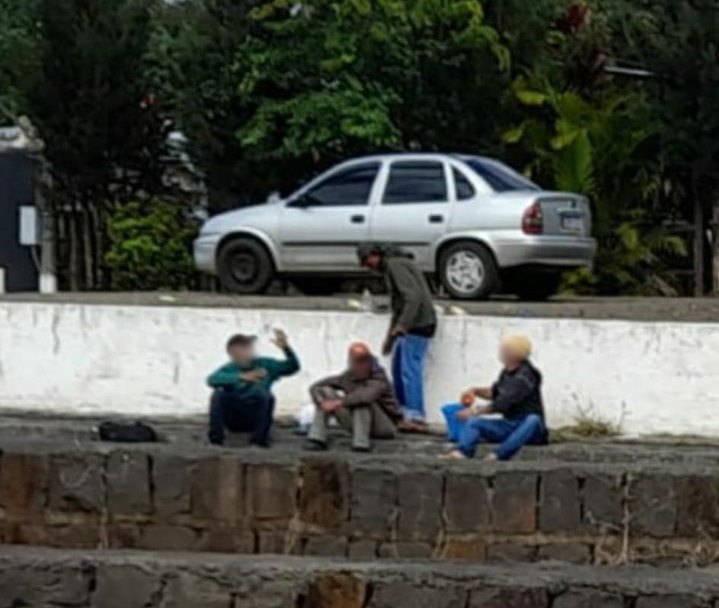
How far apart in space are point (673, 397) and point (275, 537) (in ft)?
18.6

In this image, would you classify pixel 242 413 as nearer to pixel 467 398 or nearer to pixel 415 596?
pixel 467 398

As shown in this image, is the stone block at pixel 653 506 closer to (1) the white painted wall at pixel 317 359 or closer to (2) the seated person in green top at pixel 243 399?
(2) the seated person in green top at pixel 243 399

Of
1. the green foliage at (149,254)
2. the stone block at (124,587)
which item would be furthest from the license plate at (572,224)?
the stone block at (124,587)

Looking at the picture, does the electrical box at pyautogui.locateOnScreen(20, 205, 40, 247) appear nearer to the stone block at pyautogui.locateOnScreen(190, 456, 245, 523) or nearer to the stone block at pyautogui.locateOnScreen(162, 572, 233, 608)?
the stone block at pyautogui.locateOnScreen(190, 456, 245, 523)

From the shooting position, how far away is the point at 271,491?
39.4 ft

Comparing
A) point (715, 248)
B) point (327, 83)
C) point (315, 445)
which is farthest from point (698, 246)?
point (315, 445)

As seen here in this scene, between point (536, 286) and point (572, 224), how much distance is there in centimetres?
117

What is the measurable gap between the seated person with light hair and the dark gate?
1277 centimetres

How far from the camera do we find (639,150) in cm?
2641

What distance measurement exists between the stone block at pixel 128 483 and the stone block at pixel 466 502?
71.7 inches

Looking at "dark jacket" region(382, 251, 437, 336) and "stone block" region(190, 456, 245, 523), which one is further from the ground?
"dark jacket" region(382, 251, 437, 336)

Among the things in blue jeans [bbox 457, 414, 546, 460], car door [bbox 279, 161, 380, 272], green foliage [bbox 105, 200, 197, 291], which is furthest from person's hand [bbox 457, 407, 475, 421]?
green foliage [bbox 105, 200, 197, 291]

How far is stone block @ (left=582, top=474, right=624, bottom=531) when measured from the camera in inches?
466

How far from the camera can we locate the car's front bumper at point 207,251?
21.6m
